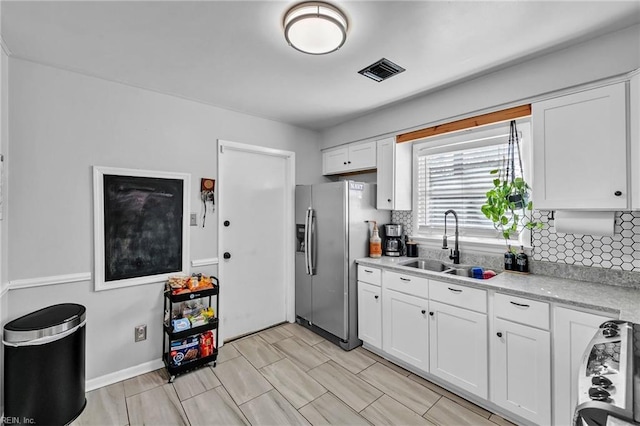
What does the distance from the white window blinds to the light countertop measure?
0.64m

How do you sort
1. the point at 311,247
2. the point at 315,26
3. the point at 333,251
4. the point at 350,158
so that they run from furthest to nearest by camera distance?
1. the point at 350,158
2. the point at 311,247
3. the point at 333,251
4. the point at 315,26

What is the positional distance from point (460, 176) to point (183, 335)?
9.77 feet

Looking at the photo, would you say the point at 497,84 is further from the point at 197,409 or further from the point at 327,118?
the point at 197,409

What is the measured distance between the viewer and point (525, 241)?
2344 millimetres

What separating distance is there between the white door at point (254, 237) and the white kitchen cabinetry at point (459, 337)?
6.06ft

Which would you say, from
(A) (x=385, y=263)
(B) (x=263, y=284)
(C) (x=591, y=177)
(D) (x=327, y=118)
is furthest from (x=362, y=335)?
(D) (x=327, y=118)

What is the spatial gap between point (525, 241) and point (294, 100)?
2.44 metres

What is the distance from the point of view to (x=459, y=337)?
2.11 metres

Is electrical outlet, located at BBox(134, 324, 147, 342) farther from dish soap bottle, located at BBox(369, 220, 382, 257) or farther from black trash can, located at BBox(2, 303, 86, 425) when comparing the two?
dish soap bottle, located at BBox(369, 220, 382, 257)

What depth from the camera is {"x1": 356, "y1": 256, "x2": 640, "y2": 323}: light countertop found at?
149 cm

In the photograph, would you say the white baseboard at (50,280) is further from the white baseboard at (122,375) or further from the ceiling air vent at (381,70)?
the ceiling air vent at (381,70)

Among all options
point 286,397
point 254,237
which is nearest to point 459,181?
point 254,237

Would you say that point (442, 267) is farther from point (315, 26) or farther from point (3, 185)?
point (3, 185)

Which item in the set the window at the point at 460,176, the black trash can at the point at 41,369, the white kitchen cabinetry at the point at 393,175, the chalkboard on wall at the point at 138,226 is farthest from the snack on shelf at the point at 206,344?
the window at the point at 460,176
